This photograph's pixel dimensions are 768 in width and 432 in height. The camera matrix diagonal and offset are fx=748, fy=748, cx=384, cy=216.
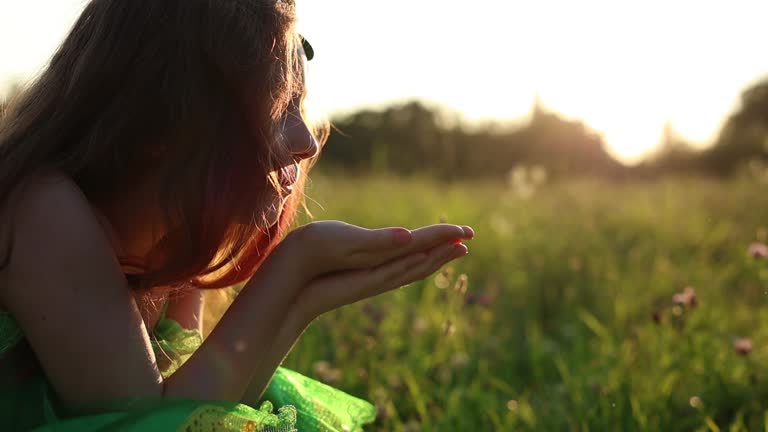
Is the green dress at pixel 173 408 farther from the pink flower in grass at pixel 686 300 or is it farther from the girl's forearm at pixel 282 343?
the pink flower in grass at pixel 686 300

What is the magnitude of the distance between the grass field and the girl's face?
1.47ft

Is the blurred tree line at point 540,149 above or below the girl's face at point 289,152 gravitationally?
below

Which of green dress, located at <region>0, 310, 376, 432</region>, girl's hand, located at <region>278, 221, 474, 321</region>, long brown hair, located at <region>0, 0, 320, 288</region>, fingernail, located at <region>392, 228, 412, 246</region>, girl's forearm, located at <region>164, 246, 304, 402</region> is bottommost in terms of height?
green dress, located at <region>0, 310, 376, 432</region>

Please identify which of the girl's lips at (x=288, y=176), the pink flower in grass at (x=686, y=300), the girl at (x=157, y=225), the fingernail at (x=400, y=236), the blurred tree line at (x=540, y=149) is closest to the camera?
the girl at (x=157, y=225)

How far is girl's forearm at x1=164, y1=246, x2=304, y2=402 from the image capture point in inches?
49.5

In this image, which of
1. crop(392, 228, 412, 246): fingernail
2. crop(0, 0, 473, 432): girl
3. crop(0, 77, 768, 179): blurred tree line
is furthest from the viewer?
crop(0, 77, 768, 179): blurred tree line

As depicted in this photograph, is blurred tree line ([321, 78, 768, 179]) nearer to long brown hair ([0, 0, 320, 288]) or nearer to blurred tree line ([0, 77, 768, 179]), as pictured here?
blurred tree line ([0, 77, 768, 179])

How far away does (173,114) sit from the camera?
128 cm

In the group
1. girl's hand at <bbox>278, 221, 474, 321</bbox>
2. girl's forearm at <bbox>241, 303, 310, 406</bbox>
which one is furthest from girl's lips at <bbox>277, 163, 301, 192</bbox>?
girl's forearm at <bbox>241, 303, 310, 406</bbox>

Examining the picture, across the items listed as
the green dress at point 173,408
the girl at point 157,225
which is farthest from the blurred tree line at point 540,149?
the girl at point 157,225

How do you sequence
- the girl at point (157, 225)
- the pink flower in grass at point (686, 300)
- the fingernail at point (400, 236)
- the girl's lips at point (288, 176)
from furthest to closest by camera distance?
the pink flower in grass at point (686, 300) → the girl's lips at point (288, 176) → the fingernail at point (400, 236) → the girl at point (157, 225)

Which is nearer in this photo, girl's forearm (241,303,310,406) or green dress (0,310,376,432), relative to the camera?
green dress (0,310,376,432)

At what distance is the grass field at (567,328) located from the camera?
190 centimetres

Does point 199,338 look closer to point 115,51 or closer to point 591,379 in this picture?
point 115,51
